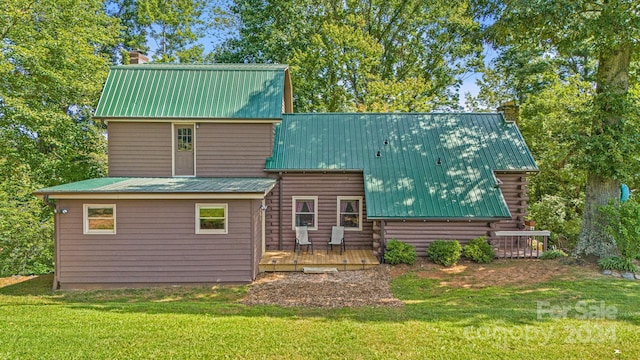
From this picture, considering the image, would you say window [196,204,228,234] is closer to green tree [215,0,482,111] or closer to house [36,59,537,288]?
house [36,59,537,288]

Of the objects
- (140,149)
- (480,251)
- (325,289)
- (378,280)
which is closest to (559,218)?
(480,251)

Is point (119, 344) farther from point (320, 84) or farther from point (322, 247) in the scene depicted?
point (320, 84)

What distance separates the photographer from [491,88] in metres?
23.6

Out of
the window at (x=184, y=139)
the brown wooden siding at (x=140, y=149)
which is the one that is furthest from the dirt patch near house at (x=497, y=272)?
the brown wooden siding at (x=140, y=149)

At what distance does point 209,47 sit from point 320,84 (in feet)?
30.8

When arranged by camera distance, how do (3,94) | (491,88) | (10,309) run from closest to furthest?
(10,309), (3,94), (491,88)

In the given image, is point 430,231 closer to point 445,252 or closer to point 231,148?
point 445,252

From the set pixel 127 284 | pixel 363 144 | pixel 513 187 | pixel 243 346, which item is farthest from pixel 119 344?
pixel 513 187

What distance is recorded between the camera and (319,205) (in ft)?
40.2

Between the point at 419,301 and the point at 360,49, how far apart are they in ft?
52.9

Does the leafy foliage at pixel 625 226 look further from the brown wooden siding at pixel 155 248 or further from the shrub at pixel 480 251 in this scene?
the brown wooden siding at pixel 155 248

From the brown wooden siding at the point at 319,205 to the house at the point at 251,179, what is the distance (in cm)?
4

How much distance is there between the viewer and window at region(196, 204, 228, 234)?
940cm

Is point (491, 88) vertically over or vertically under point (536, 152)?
over
